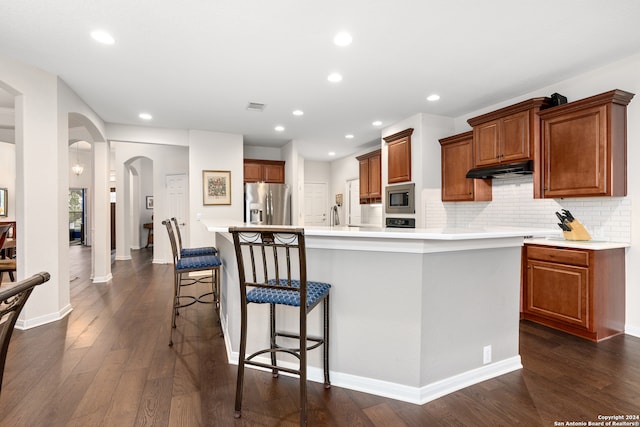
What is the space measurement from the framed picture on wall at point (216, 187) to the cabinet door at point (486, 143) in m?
4.09

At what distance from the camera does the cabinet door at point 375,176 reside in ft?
19.4

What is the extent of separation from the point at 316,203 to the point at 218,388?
6.88 m

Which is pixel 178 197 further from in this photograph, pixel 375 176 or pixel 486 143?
pixel 486 143

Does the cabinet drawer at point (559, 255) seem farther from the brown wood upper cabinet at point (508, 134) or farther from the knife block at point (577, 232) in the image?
the brown wood upper cabinet at point (508, 134)

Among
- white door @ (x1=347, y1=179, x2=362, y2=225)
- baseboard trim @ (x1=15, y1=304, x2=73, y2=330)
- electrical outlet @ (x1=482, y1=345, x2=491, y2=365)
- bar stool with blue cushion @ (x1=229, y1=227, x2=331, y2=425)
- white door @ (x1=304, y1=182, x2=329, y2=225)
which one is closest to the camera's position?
bar stool with blue cushion @ (x1=229, y1=227, x2=331, y2=425)

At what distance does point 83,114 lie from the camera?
4074 millimetres

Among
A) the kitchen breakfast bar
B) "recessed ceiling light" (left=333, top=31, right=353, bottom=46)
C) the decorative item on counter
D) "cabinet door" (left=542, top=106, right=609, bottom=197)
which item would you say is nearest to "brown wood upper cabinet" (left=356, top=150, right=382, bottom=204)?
"cabinet door" (left=542, top=106, right=609, bottom=197)

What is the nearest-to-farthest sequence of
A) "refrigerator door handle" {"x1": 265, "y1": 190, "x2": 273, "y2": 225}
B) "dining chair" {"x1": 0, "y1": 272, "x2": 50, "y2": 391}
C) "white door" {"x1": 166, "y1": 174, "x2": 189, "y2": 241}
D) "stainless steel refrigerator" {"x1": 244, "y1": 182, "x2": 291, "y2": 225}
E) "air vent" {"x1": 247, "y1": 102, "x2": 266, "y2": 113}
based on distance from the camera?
"dining chair" {"x1": 0, "y1": 272, "x2": 50, "y2": 391} < "air vent" {"x1": 247, "y1": 102, "x2": 266, "y2": 113} < "stainless steel refrigerator" {"x1": 244, "y1": 182, "x2": 291, "y2": 225} < "refrigerator door handle" {"x1": 265, "y1": 190, "x2": 273, "y2": 225} < "white door" {"x1": 166, "y1": 174, "x2": 189, "y2": 241}

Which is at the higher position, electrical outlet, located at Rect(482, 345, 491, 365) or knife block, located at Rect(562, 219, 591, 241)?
knife block, located at Rect(562, 219, 591, 241)

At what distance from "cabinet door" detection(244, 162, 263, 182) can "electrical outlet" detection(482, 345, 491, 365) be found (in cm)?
539

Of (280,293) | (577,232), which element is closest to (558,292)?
(577,232)

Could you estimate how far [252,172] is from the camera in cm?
670

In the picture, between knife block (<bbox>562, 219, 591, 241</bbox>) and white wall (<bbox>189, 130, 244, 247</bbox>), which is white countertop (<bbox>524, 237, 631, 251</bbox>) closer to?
knife block (<bbox>562, 219, 591, 241</bbox>)

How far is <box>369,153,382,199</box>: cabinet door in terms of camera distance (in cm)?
591
